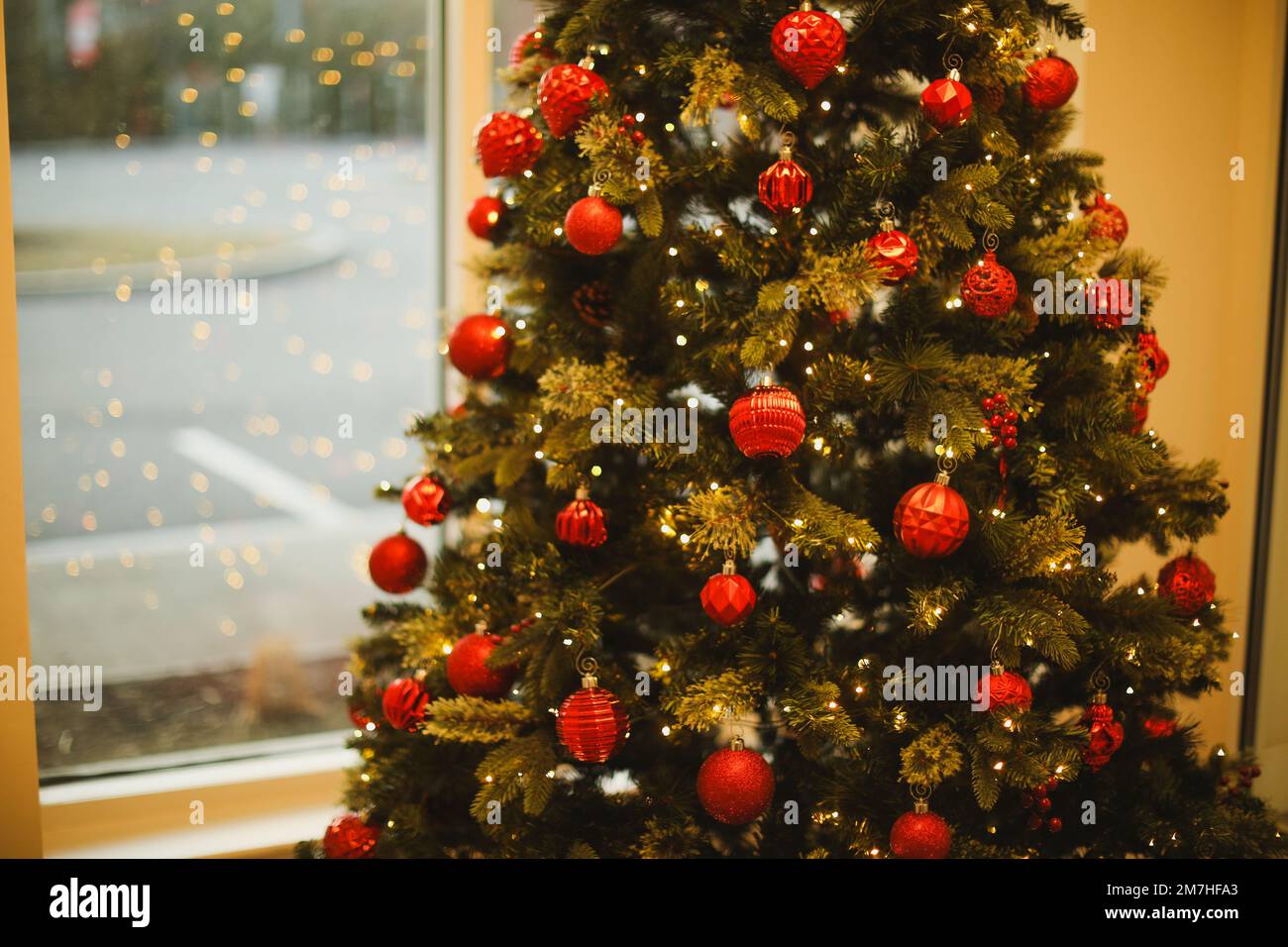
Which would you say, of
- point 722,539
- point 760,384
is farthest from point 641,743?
point 760,384

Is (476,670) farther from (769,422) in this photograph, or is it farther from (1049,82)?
(1049,82)

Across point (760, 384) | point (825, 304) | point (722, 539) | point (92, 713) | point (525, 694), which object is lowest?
point (92, 713)

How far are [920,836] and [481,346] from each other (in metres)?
1.00

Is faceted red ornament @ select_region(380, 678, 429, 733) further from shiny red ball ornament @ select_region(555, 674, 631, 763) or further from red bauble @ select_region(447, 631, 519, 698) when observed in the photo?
shiny red ball ornament @ select_region(555, 674, 631, 763)

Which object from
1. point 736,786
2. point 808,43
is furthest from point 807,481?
point 808,43

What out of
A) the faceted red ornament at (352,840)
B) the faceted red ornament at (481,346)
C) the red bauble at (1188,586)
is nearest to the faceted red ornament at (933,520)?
the red bauble at (1188,586)

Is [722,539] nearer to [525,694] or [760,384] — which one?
[760,384]

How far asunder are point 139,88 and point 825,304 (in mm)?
1640

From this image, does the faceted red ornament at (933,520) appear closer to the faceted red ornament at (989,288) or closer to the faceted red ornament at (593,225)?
the faceted red ornament at (989,288)

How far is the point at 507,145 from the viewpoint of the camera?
163cm

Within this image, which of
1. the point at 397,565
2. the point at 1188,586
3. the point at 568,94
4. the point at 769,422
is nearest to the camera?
the point at 769,422

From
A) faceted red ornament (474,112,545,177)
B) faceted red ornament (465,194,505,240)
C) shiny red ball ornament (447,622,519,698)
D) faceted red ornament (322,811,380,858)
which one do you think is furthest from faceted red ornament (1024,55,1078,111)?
faceted red ornament (322,811,380,858)

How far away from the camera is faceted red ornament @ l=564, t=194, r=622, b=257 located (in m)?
1.50
